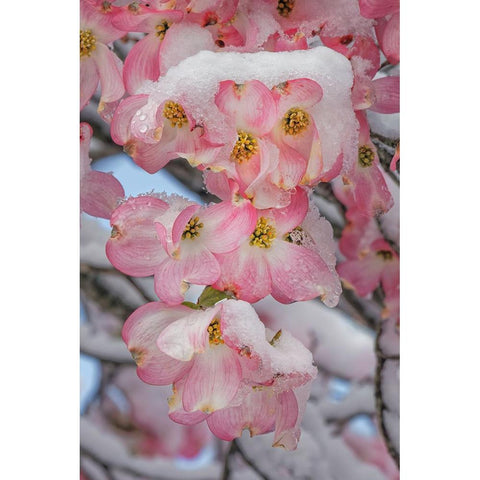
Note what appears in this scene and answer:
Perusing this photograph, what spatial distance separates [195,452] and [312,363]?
0.65 feet

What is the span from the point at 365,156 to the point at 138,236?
0.31 metres

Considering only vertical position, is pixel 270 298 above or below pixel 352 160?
below

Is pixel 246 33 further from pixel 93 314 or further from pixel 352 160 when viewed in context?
pixel 93 314

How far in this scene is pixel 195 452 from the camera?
1.28 metres

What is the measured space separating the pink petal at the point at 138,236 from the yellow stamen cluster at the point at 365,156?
0.84ft

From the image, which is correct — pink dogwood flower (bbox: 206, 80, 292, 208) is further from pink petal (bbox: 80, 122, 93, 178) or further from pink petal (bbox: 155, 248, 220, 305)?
pink petal (bbox: 80, 122, 93, 178)

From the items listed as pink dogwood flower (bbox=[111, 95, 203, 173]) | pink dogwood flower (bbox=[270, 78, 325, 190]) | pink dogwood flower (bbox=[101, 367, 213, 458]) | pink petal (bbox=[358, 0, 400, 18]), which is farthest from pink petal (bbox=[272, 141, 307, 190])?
pink dogwood flower (bbox=[101, 367, 213, 458])

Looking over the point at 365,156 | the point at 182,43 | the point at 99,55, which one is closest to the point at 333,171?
the point at 365,156

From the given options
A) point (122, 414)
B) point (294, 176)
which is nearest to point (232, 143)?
point (294, 176)

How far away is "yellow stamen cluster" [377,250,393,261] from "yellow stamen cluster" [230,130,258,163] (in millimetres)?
226

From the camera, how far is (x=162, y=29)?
4.09 feet

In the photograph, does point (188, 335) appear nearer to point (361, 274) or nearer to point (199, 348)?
point (199, 348)

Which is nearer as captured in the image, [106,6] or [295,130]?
[295,130]

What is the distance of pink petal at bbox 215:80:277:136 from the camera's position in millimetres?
1163
